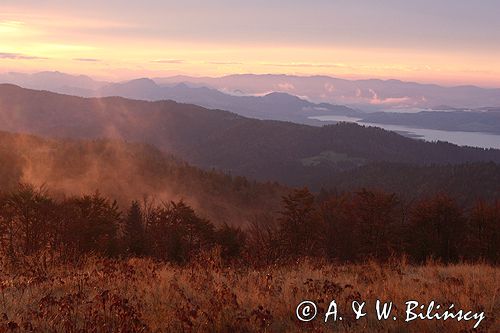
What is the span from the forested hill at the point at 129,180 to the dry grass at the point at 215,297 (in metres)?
95.1

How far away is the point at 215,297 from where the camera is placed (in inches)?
288

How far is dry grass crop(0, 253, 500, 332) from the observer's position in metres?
5.85

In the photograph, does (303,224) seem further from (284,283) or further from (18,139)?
(18,139)

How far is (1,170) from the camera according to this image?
112688 mm

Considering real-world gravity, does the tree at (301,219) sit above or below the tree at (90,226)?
below

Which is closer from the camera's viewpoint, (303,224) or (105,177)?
(303,224)

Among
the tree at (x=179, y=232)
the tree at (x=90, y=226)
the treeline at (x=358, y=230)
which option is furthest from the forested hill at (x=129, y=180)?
the tree at (x=90, y=226)

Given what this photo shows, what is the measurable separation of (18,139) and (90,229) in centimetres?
15445

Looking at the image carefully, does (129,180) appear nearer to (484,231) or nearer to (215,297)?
(484,231)

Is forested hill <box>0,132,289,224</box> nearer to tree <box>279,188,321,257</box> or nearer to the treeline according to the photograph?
tree <box>279,188,321,257</box>

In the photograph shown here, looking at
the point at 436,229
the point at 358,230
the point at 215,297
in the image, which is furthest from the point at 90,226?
the point at 436,229

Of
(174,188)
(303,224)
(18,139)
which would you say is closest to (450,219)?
(303,224)

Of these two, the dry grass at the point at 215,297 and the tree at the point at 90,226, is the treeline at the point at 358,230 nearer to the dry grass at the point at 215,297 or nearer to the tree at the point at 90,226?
the tree at the point at 90,226

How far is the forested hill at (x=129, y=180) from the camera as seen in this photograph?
364 feet
